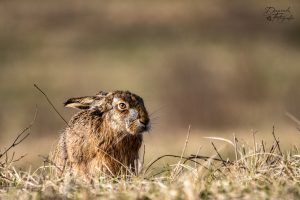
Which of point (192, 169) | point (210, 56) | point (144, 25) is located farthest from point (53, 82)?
point (192, 169)

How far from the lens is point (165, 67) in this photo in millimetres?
29422

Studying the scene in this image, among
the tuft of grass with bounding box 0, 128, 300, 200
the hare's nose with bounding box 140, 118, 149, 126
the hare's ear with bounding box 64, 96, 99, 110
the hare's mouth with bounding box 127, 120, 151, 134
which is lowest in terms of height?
the tuft of grass with bounding box 0, 128, 300, 200

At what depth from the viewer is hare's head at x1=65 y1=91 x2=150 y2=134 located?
751cm

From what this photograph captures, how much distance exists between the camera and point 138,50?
109 feet

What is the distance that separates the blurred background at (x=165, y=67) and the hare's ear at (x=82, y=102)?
539cm

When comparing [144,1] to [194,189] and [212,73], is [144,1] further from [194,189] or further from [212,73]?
[194,189]

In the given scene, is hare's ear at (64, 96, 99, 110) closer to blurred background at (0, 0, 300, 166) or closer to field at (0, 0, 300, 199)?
field at (0, 0, 300, 199)

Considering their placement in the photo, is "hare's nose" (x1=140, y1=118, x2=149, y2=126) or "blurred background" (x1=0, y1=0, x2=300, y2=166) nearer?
"hare's nose" (x1=140, y1=118, x2=149, y2=126)

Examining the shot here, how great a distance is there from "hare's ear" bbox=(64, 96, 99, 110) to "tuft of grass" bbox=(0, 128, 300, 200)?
125cm

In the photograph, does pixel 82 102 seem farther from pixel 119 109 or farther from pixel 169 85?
pixel 169 85

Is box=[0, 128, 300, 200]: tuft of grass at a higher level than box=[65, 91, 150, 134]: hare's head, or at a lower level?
lower

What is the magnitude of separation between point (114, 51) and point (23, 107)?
30.8ft

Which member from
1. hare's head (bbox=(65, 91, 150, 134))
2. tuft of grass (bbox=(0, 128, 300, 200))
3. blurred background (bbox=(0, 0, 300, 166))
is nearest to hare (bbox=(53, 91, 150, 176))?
hare's head (bbox=(65, 91, 150, 134))

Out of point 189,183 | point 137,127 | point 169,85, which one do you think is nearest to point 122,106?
point 137,127
